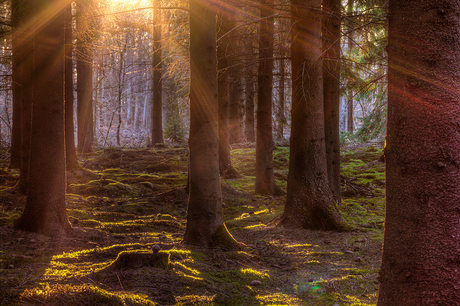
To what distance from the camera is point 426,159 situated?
2.48m

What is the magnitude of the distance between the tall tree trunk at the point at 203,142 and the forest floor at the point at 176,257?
334 mm

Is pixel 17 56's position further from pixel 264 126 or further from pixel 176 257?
pixel 176 257

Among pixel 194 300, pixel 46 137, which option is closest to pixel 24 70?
pixel 46 137

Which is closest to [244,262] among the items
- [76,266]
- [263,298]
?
[263,298]

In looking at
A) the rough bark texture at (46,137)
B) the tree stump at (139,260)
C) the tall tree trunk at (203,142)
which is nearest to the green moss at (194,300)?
the tree stump at (139,260)

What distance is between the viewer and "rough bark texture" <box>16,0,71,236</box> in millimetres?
5336

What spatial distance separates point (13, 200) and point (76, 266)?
4539 mm

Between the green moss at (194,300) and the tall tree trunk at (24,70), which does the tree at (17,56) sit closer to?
the tall tree trunk at (24,70)

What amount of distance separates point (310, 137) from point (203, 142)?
2.37 meters

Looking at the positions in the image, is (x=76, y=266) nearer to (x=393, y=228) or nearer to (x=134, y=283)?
(x=134, y=283)

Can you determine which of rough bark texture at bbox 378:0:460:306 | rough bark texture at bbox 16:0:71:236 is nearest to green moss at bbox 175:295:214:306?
rough bark texture at bbox 378:0:460:306

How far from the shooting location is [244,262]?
4781 millimetres

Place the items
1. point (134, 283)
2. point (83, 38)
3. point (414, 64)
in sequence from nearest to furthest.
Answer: point (414, 64) → point (134, 283) → point (83, 38)

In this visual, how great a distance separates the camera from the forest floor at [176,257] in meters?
3.37
